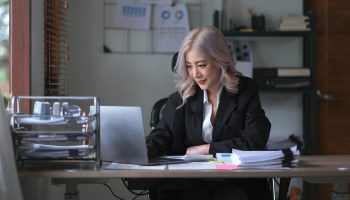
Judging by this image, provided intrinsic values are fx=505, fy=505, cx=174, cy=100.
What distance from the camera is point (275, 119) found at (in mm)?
3756

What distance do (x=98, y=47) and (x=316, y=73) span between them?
158cm

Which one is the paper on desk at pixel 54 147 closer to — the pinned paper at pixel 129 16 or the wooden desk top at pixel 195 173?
the wooden desk top at pixel 195 173

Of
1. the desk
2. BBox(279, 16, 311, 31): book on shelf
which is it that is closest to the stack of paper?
the desk

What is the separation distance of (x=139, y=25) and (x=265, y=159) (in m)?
2.13

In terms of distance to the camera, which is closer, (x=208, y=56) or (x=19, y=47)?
(x=208, y=56)

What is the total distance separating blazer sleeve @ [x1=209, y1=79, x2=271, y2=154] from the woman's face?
15 cm

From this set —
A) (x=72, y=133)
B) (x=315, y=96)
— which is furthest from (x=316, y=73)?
(x=72, y=133)

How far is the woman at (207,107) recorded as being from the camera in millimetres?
2148

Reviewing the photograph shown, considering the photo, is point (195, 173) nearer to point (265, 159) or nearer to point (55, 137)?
A: point (265, 159)

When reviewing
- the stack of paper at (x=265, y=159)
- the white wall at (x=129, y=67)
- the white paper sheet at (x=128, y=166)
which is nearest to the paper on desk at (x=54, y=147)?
the white paper sheet at (x=128, y=166)

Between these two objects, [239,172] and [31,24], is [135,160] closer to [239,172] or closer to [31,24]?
[239,172]

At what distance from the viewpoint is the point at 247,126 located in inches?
84.7

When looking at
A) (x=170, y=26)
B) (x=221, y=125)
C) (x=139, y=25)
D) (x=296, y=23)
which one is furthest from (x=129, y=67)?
(x=221, y=125)

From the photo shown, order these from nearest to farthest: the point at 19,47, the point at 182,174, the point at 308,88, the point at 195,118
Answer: the point at 182,174
the point at 195,118
the point at 19,47
the point at 308,88
